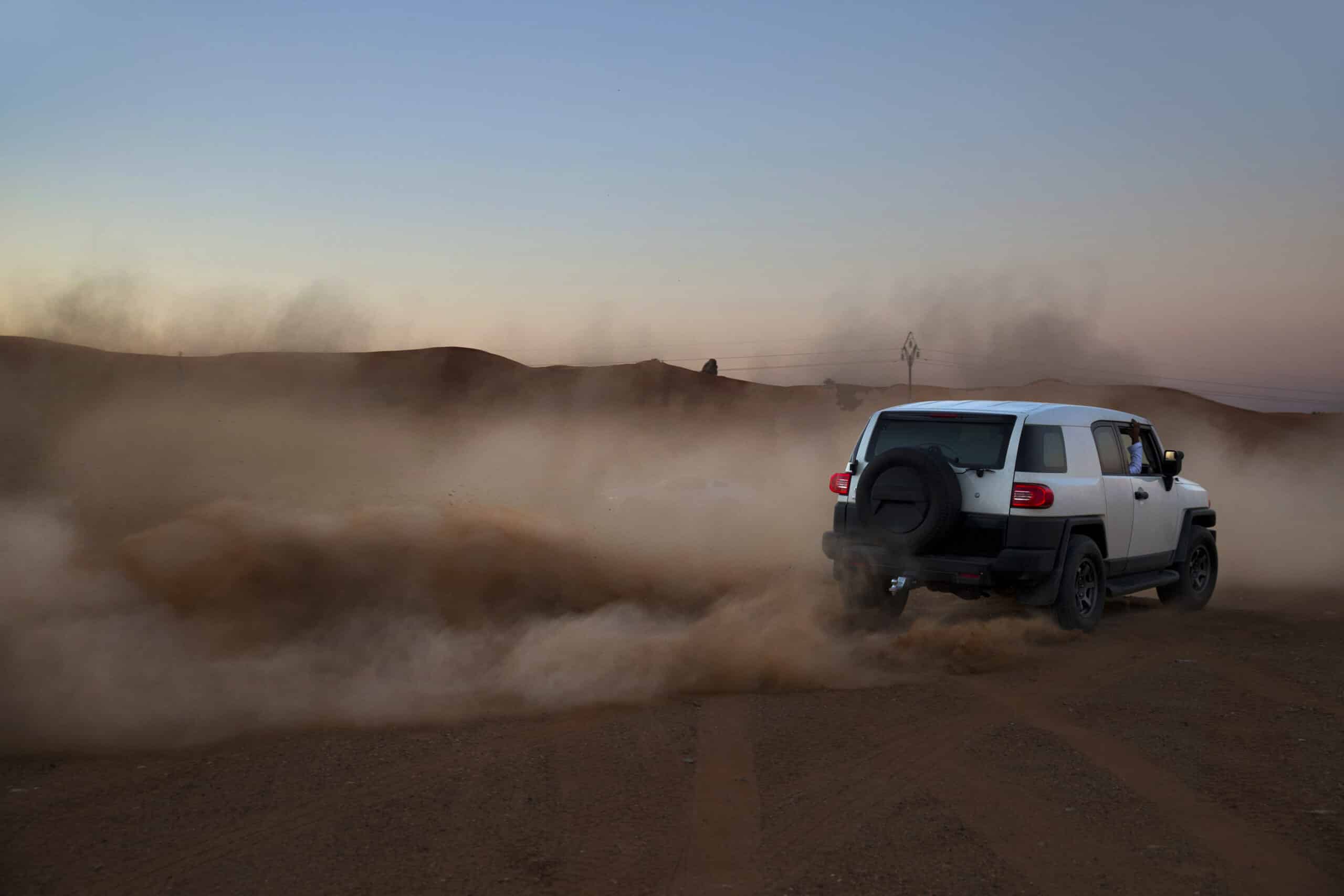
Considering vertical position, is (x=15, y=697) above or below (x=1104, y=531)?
below

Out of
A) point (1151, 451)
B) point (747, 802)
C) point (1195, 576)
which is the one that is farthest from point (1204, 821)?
point (1195, 576)

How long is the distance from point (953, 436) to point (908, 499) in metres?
0.83

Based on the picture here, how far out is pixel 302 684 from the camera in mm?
7988

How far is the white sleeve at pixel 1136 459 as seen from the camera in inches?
439

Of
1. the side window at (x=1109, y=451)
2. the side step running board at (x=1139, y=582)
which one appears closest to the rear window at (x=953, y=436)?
the side window at (x=1109, y=451)

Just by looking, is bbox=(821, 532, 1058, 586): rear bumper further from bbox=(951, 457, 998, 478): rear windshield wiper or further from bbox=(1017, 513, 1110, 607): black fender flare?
bbox=(951, 457, 998, 478): rear windshield wiper

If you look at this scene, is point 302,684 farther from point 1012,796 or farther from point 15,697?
point 1012,796

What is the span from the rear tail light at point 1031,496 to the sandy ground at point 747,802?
1.83 meters

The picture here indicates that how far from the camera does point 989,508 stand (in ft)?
32.0

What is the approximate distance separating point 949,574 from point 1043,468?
49.2 inches

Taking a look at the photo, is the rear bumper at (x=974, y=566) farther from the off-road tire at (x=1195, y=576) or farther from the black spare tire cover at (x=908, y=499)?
the off-road tire at (x=1195, y=576)

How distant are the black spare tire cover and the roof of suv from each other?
1.71ft

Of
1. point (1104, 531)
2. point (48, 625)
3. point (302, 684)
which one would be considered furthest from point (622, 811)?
point (1104, 531)

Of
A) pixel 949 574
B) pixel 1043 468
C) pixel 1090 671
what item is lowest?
pixel 1090 671
